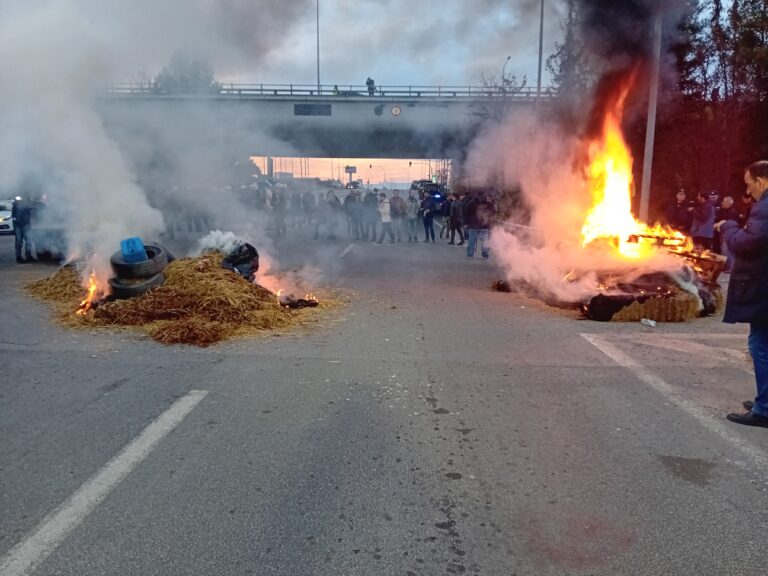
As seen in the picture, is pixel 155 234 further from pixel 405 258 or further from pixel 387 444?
pixel 387 444

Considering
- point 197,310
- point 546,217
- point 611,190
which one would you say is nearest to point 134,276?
point 197,310

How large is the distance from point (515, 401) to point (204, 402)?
91.0 inches

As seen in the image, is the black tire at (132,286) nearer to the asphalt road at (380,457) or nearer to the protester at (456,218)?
the asphalt road at (380,457)

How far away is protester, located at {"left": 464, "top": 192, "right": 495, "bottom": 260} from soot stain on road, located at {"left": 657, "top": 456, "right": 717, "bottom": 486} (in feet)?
33.5

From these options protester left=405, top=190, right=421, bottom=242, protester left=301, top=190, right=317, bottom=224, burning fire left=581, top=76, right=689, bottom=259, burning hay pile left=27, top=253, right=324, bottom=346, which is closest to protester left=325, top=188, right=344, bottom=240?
protester left=301, top=190, right=317, bottom=224

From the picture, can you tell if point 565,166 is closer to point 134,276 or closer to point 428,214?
point 428,214

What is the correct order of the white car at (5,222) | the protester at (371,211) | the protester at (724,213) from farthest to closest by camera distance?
1. the white car at (5,222)
2. the protester at (371,211)
3. the protester at (724,213)

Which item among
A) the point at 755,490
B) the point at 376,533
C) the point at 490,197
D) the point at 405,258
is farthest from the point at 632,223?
the point at 376,533

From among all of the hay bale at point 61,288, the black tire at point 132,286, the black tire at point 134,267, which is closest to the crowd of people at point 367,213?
the hay bale at point 61,288

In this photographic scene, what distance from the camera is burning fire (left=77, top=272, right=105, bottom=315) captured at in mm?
7581

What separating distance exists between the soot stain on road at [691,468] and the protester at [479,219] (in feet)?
33.5

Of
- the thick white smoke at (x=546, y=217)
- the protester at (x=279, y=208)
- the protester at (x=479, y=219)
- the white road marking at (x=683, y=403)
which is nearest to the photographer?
the white road marking at (x=683, y=403)

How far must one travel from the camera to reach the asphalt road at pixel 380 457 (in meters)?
2.61

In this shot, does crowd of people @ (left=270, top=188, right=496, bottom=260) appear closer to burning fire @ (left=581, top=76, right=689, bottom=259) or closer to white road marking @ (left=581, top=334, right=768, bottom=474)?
burning fire @ (left=581, top=76, right=689, bottom=259)
